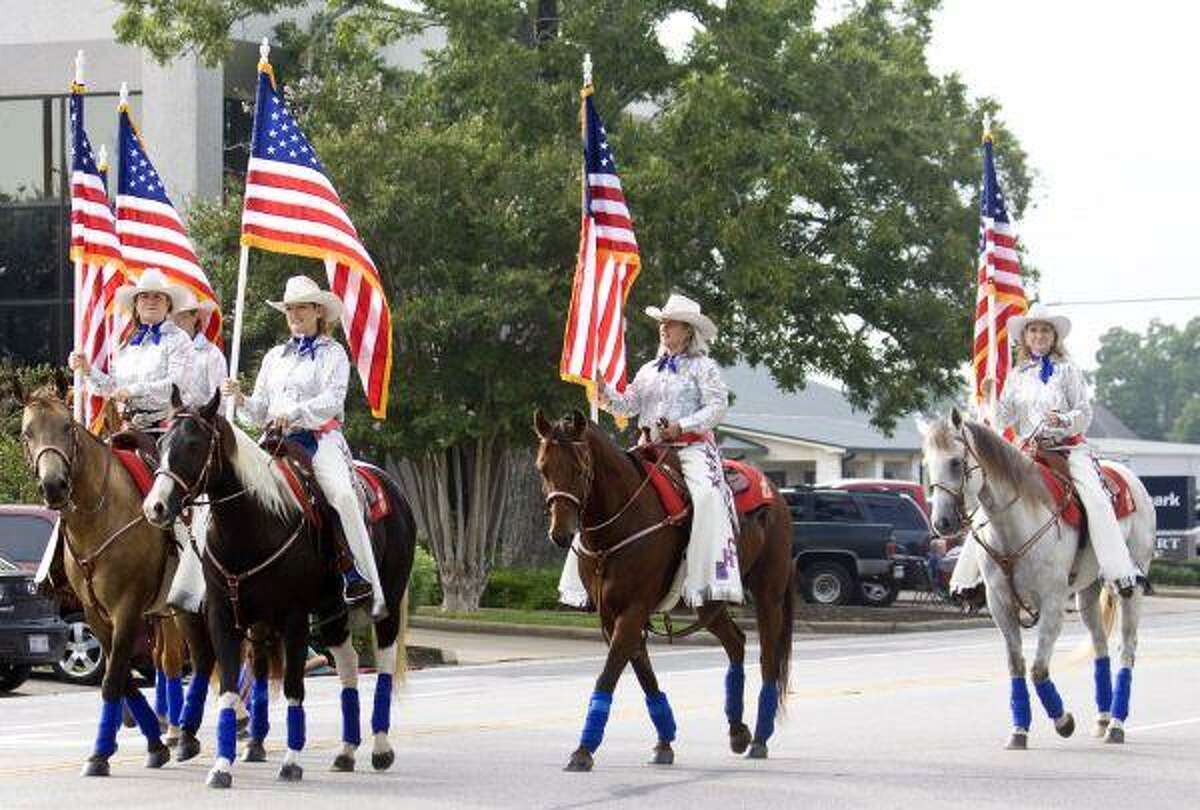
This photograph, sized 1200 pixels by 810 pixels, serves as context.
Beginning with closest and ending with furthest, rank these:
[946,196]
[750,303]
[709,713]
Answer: [709,713] < [750,303] < [946,196]

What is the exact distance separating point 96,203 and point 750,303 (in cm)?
1903

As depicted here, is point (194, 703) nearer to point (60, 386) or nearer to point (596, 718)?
point (60, 386)

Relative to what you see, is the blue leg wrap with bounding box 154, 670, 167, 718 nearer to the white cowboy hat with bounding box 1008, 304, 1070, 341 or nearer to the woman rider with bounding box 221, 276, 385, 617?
the woman rider with bounding box 221, 276, 385, 617

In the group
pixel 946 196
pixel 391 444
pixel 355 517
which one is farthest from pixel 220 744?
pixel 946 196

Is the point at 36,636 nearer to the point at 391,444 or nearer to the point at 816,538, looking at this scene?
the point at 391,444

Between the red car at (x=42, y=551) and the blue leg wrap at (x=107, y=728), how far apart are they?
9.97m

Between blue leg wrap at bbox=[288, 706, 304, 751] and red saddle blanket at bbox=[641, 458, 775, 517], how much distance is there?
249cm

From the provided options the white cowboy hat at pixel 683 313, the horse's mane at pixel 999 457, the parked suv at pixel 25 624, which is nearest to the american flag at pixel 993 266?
the horse's mane at pixel 999 457

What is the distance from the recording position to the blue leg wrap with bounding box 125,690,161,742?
1437cm

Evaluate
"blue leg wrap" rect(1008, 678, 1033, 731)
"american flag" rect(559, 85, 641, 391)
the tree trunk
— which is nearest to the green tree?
the tree trunk

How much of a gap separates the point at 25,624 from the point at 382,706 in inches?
343

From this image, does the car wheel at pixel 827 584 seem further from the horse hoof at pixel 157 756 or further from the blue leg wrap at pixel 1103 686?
the horse hoof at pixel 157 756

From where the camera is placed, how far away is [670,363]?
48.6ft

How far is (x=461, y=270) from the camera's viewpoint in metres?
32.7
